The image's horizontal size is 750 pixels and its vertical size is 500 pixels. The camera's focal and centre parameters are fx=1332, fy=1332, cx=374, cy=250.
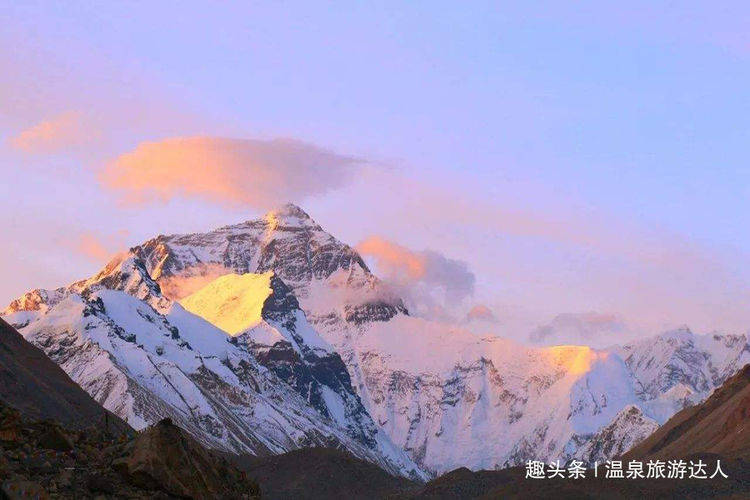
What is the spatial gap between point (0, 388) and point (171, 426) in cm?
16420

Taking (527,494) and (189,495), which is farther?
(527,494)

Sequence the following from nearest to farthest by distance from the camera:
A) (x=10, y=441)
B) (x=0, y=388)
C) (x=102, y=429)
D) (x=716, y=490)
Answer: (x=10, y=441) < (x=102, y=429) < (x=716, y=490) < (x=0, y=388)

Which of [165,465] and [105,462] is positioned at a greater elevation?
[105,462]

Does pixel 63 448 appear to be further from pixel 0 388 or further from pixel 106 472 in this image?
pixel 0 388

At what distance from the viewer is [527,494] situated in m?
176

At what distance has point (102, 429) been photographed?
44.5 metres

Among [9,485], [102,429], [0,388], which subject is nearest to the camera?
[9,485]

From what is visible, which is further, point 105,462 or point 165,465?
point 105,462

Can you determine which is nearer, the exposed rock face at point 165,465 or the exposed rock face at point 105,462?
the exposed rock face at point 105,462

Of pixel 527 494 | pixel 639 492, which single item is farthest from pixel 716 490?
pixel 527 494

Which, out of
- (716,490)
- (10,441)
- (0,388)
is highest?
(0,388)

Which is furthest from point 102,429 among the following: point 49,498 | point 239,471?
point 49,498

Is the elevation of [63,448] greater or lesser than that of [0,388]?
lesser

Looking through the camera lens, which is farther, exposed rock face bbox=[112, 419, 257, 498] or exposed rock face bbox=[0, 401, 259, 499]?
exposed rock face bbox=[112, 419, 257, 498]
